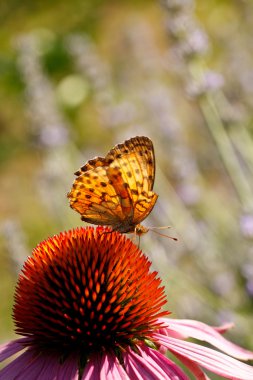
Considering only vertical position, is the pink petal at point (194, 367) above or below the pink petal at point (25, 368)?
below

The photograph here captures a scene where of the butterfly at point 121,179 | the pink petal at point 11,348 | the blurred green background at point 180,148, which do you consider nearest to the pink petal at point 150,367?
the pink petal at point 11,348

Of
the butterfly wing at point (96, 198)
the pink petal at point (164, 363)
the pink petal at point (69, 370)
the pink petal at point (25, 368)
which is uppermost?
the butterfly wing at point (96, 198)

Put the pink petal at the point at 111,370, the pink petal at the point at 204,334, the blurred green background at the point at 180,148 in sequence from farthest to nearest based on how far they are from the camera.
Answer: the blurred green background at the point at 180,148
the pink petal at the point at 204,334
the pink petal at the point at 111,370

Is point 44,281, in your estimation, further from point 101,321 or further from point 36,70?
point 36,70

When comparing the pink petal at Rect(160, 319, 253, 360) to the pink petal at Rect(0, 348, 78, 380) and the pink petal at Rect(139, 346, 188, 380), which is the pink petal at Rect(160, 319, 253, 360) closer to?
the pink petal at Rect(139, 346, 188, 380)

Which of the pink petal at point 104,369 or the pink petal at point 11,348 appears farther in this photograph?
the pink petal at point 11,348

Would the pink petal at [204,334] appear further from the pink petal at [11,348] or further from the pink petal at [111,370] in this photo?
the pink petal at [11,348]

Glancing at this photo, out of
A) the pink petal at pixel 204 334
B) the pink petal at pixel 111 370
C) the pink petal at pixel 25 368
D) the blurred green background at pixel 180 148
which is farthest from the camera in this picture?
the blurred green background at pixel 180 148
